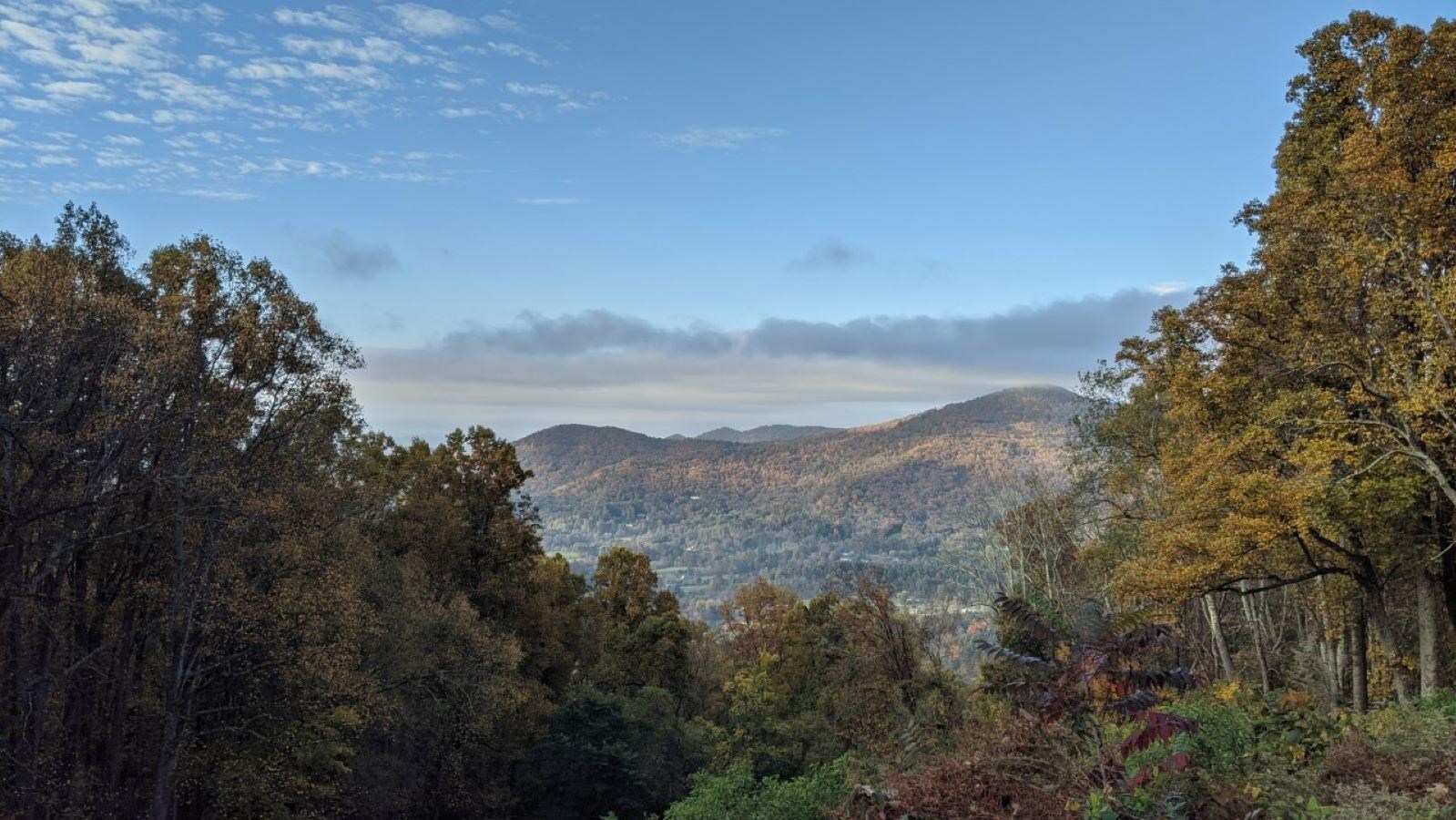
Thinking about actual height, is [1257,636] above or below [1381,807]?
below

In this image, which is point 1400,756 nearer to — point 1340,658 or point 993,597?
point 993,597

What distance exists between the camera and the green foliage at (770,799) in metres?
9.34

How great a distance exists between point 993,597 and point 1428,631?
24.6 feet

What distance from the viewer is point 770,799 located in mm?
9953

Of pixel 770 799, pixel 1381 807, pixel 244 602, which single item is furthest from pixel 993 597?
pixel 244 602

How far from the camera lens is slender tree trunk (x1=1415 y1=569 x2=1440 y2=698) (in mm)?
13648

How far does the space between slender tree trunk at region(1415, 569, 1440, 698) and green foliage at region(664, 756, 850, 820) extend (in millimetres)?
9873

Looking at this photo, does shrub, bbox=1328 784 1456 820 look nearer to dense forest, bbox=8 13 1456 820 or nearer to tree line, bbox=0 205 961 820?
dense forest, bbox=8 13 1456 820

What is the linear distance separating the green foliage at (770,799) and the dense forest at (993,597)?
55 mm

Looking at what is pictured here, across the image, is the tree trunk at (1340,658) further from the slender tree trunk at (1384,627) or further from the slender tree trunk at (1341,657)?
the slender tree trunk at (1384,627)

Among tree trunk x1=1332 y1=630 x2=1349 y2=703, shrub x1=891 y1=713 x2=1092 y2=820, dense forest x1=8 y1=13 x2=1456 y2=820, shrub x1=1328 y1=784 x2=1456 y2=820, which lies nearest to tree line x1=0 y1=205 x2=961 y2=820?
dense forest x1=8 y1=13 x2=1456 y2=820

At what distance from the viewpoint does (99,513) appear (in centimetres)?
1567

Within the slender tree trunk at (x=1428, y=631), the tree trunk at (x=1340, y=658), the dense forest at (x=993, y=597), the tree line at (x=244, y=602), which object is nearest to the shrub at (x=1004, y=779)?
the dense forest at (x=993, y=597)

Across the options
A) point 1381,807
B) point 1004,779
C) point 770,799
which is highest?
point 1381,807
